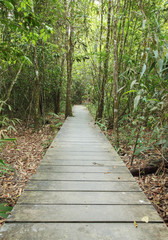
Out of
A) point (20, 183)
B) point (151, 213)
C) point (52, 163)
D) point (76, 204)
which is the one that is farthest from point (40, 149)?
point (151, 213)

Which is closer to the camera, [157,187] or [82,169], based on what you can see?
[82,169]

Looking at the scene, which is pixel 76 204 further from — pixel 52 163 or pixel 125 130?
pixel 125 130

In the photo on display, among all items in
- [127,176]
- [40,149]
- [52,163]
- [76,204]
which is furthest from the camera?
[40,149]

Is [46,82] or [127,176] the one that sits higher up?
[46,82]

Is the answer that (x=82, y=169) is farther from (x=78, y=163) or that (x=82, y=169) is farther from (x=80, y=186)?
(x=80, y=186)

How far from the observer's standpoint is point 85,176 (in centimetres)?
206

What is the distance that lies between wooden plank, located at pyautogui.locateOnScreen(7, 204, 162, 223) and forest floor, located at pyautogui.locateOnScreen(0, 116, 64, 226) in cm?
47

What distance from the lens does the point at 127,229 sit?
1.22m

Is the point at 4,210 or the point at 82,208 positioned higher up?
the point at 82,208

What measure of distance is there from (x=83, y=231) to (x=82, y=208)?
247 mm

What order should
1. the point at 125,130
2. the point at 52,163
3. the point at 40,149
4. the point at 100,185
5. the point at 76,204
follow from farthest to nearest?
the point at 125,130 < the point at 40,149 < the point at 52,163 < the point at 100,185 < the point at 76,204

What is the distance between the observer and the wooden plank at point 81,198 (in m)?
1.53

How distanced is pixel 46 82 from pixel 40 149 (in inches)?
124

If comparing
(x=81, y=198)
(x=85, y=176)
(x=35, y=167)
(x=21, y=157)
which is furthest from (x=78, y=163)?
(x=21, y=157)
